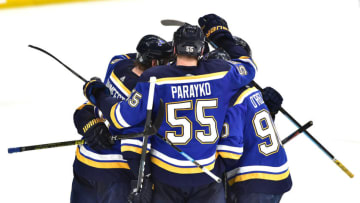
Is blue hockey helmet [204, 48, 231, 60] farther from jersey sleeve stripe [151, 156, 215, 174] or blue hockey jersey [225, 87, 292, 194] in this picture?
jersey sleeve stripe [151, 156, 215, 174]

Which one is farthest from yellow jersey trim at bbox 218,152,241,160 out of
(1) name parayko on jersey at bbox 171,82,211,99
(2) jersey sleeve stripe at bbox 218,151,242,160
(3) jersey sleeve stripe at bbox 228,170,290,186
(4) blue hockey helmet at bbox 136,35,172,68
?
(4) blue hockey helmet at bbox 136,35,172,68

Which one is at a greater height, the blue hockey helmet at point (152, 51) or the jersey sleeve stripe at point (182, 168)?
the blue hockey helmet at point (152, 51)

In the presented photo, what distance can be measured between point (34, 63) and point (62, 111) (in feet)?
Answer: 2.66

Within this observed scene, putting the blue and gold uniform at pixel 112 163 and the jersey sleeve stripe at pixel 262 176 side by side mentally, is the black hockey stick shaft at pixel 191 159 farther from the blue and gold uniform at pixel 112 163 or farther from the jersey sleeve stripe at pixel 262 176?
the blue and gold uniform at pixel 112 163

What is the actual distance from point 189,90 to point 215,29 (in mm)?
507

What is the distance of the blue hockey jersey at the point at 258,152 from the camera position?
84.7 inches

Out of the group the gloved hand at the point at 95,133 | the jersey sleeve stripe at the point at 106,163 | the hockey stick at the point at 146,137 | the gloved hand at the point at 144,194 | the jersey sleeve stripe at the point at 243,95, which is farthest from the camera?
the jersey sleeve stripe at the point at 106,163

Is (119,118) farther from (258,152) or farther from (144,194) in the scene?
(258,152)

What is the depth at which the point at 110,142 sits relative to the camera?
2275 mm

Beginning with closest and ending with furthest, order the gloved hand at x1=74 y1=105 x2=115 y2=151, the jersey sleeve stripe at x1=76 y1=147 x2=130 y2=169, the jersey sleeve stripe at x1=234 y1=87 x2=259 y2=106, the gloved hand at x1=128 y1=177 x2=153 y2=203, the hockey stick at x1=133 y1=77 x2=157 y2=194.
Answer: the hockey stick at x1=133 y1=77 x2=157 y2=194
the gloved hand at x1=128 y1=177 x2=153 y2=203
the jersey sleeve stripe at x1=234 y1=87 x2=259 y2=106
the gloved hand at x1=74 y1=105 x2=115 y2=151
the jersey sleeve stripe at x1=76 y1=147 x2=130 y2=169

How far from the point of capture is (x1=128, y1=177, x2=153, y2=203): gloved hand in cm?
202

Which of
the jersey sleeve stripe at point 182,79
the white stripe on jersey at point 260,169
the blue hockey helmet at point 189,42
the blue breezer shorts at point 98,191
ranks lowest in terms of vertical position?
the blue breezer shorts at point 98,191

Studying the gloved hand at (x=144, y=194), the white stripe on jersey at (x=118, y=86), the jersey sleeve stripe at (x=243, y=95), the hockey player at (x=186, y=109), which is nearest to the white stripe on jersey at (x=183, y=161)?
the hockey player at (x=186, y=109)

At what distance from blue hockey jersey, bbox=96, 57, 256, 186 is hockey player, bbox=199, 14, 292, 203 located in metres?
0.07
